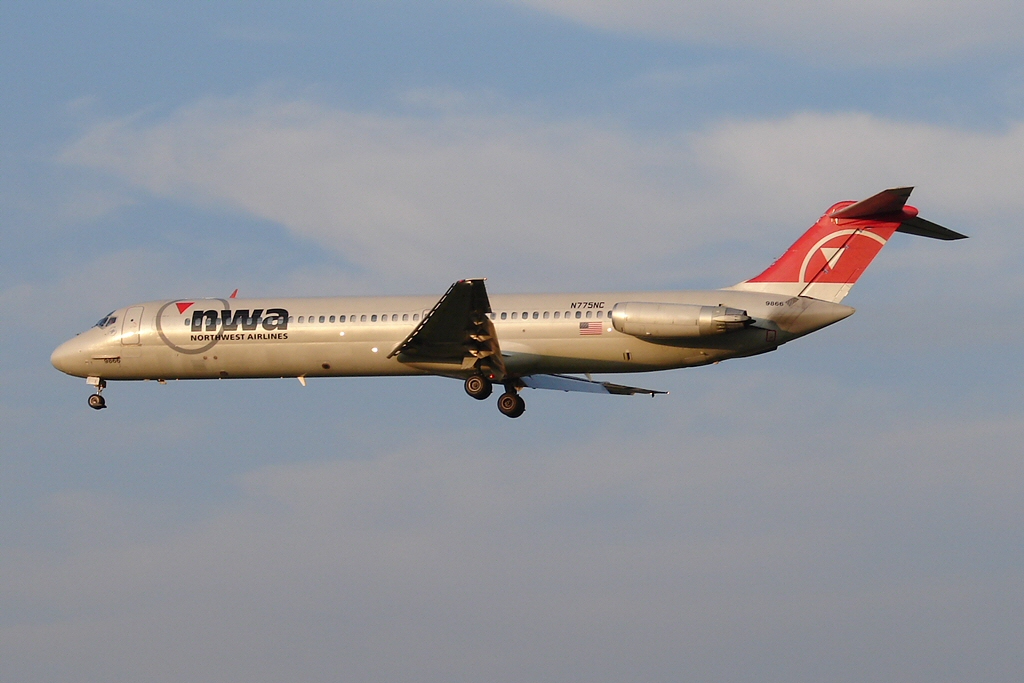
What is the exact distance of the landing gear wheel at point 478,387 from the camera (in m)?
37.8

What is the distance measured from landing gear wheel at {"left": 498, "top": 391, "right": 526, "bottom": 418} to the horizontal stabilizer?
10343 mm

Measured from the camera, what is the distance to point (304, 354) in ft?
128

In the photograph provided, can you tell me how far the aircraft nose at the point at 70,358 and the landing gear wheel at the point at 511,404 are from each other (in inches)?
462

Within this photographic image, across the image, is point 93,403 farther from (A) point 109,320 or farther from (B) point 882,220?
(B) point 882,220

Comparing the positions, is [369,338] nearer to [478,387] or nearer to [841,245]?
[478,387]

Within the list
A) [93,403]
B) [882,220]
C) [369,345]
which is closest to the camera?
[882,220]

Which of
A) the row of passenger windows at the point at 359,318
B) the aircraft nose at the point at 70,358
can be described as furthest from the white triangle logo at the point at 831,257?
the aircraft nose at the point at 70,358

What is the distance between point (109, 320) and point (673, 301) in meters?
15.7

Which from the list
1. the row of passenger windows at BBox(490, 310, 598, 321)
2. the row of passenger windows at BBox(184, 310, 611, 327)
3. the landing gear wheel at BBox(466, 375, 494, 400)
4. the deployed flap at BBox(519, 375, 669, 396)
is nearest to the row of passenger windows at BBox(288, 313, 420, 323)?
the row of passenger windows at BBox(184, 310, 611, 327)

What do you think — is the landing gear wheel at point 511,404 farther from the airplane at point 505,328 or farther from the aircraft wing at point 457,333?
the aircraft wing at point 457,333

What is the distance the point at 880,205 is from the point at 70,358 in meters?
21.9

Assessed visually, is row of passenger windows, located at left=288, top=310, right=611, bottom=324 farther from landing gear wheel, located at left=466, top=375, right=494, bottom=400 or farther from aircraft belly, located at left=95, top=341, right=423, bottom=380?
landing gear wheel, located at left=466, top=375, right=494, bottom=400

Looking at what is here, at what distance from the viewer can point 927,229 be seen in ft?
117

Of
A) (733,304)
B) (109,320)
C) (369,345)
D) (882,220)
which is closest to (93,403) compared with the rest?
(109,320)
